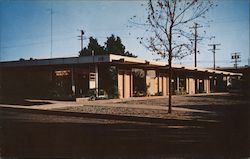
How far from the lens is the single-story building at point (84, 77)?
26.9m

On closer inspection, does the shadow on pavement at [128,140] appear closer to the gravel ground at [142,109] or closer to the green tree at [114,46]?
the gravel ground at [142,109]

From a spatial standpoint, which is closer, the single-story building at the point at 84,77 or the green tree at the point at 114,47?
the single-story building at the point at 84,77

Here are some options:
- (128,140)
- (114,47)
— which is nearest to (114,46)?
(114,47)

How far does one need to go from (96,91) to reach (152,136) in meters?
18.0

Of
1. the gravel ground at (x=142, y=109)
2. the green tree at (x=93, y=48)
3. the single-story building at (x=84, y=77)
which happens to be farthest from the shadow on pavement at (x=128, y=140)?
the green tree at (x=93, y=48)

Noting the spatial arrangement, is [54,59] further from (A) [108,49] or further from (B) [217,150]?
(A) [108,49]

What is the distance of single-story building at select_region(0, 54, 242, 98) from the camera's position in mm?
26855

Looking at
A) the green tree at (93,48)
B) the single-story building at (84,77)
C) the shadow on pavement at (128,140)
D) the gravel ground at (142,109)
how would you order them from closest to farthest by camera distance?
1. the shadow on pavement at (128,140)
2. the gravel ground at (142,109)
3. the single-story building at (84,77)
4. the green tree at (93,48)

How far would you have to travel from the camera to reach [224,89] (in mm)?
59531

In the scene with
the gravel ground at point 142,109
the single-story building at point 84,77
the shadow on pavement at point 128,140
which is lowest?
the shadow on pavement at point 128,140

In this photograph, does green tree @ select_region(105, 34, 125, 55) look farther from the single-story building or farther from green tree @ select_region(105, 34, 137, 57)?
the single-story building

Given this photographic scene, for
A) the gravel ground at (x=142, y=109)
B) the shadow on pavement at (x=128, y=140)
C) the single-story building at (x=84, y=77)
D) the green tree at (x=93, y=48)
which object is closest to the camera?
the shadow on pavement at (x=128, y=140)

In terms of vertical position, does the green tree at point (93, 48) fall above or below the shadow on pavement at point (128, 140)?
above

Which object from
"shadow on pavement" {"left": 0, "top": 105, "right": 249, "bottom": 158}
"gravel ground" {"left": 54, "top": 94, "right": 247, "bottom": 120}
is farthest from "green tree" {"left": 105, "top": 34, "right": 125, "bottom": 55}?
"shadow on pavement" {"left": 0, "top": 105, "right": 249, "bottom": 158}
